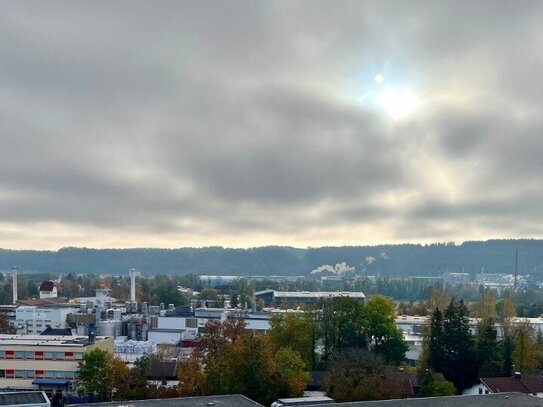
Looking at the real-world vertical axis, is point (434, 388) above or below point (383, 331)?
below

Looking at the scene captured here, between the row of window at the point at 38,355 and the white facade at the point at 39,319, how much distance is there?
2573cm

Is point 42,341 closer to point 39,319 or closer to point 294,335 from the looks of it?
point 294,335

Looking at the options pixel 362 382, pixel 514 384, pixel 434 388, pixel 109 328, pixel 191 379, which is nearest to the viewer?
pixel 362 382

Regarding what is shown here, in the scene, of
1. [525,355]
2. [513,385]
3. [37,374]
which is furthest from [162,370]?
[525,355]

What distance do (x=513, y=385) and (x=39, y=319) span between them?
47.5 m

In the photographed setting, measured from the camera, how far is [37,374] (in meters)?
35.0

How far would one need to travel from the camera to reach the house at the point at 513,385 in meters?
28.0

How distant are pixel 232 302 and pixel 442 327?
5189 cm

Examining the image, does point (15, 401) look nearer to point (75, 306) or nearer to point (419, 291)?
point (75, 306)

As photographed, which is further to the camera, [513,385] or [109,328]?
[109,328]

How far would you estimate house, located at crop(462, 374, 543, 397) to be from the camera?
2800 centimetres

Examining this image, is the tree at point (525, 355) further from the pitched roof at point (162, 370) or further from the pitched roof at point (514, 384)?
the pitched roof at point (162, 370)

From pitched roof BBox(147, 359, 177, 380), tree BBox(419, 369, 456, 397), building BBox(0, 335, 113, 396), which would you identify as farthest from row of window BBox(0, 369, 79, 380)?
tree BBox(419, 369, 456, 397)

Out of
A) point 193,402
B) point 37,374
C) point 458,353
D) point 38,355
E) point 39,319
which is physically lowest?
point 39,319
